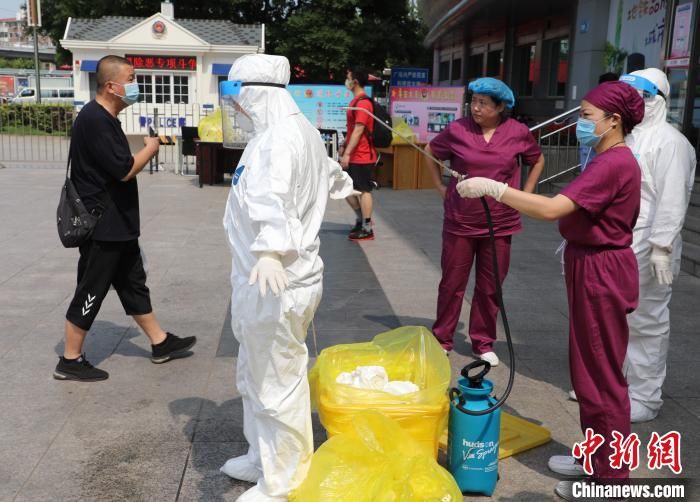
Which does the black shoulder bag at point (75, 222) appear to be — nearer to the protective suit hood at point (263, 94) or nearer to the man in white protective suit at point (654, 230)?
the protective suit hood at point (263, 94)

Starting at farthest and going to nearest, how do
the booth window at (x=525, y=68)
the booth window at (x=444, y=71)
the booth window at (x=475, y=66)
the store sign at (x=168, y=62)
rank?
the booth window at (x=444, y=71) → the booth window at (x=475, y=66) → the store sign at (x=168, y=62) → the booth window at (x=525, y=68)

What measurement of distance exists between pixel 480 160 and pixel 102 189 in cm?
230

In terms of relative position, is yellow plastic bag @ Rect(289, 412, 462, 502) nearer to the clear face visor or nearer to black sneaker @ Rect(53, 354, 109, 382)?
black sneaker @ Rect(53, 354, 109, 382)

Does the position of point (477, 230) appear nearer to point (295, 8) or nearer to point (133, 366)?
point (133, 366)

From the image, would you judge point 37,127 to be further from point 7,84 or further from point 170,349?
point 7,84

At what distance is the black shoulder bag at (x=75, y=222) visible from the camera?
14.1 feet

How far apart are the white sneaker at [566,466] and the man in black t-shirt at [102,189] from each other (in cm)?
264

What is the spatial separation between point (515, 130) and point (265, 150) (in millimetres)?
2409

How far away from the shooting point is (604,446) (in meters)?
3.20

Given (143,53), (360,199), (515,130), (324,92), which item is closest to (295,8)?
(143,53)

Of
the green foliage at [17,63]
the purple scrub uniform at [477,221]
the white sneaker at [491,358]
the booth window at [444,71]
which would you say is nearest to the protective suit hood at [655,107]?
the purple scrub uniform at [477,221]

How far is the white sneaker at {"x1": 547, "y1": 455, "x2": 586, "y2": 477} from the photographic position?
3473 millimetres

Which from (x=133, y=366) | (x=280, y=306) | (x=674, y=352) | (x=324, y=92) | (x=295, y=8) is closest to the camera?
(x=280, y=306)

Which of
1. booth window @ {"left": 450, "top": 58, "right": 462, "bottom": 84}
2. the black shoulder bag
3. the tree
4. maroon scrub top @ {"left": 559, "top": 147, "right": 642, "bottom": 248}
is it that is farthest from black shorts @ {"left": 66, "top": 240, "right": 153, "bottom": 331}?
booth window @ {"left": 450, "top": 58, "right": 462, "bottom": 84}
